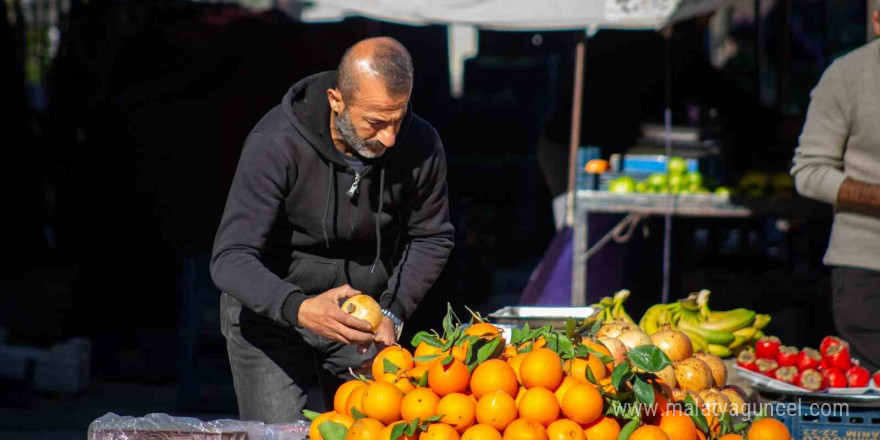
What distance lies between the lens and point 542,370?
2680mm

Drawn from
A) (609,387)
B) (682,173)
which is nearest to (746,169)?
(682,173)

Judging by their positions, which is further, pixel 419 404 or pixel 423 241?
pixel 423 241

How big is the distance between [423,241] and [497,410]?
1144mm

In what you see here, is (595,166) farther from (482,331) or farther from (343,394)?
(343,394)

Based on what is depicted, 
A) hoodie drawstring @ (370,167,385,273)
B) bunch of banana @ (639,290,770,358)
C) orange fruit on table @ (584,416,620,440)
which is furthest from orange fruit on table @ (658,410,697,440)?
bunch of banana @ (639,290,770,358)

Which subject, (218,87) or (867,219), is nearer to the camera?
(867,219)

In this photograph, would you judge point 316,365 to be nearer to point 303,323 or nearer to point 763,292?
point 303,323

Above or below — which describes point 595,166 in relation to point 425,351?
below

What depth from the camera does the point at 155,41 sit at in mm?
8312

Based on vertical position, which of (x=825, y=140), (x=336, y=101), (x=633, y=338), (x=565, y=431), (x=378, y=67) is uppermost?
(x=378, y=67)

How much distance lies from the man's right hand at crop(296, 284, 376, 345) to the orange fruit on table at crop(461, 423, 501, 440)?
1.95 feet

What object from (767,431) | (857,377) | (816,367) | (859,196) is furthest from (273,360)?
(859,196)

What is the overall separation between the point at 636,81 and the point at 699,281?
173 centimetres

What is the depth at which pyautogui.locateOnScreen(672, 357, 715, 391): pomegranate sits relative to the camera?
10.8 ft
